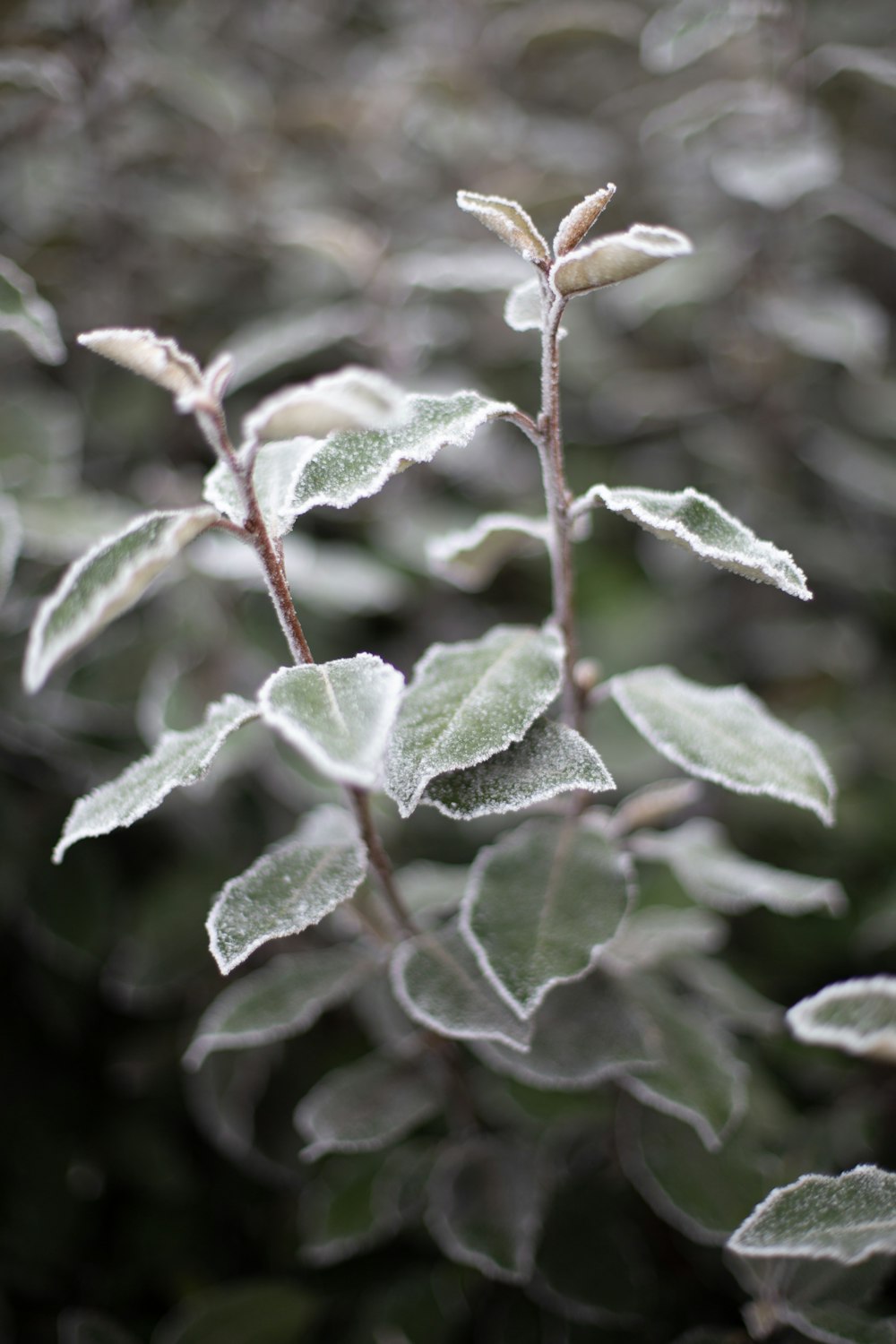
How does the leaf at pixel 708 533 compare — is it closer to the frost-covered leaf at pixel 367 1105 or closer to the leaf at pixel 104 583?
the leaf at pixel 104 583

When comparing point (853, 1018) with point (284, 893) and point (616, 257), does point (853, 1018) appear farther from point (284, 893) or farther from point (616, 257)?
point (616, 257)

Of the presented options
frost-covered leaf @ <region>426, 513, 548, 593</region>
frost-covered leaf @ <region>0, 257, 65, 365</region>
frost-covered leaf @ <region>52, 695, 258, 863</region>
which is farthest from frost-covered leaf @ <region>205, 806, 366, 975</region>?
frost-covered leaf @ <region>0, 257, 65, 365</region>

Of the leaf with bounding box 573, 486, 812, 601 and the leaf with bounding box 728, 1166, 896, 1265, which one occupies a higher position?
the leaf with bounding box 573, 486, 812, 601

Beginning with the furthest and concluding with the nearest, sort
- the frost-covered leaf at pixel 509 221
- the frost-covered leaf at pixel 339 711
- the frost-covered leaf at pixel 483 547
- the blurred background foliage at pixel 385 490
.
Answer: the blurred background foliage at pixel 385 490, the frost-covered leaf at pixel 483 547, the frost-covered leaf at pixel 509 221, the frost-covered leaf at pixel 339 711

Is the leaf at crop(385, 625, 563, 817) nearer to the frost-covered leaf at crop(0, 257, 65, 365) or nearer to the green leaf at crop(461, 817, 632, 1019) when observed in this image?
the green leaf at crop(461, 817, 632, 1019)

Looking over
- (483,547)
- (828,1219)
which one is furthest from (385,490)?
(828,1219)

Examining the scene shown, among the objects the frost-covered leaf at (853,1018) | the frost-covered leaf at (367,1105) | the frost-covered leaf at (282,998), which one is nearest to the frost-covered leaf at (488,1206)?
the frost-covered leaf at (367,1105)
